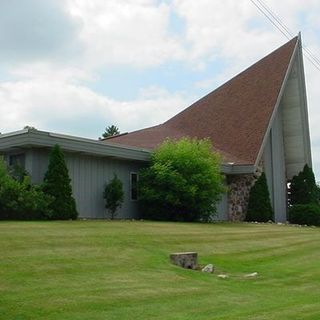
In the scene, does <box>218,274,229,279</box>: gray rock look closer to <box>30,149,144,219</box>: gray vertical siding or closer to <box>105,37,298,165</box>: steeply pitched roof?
<box>30,149,144,219</box>: gray vertical siding

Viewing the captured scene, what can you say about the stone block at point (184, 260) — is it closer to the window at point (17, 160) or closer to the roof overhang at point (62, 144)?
the roof overhang at point (62, 144)

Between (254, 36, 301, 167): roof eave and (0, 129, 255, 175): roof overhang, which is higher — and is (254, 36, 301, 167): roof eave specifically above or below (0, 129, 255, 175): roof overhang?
above

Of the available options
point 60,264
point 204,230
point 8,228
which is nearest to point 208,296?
point 60,264

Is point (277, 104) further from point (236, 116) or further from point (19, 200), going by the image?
point (19, 200)

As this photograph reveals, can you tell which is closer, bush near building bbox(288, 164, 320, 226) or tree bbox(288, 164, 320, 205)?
bush near building bbox(288, 164, 320, 226)

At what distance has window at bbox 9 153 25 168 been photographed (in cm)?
2187

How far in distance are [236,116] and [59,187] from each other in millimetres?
16137

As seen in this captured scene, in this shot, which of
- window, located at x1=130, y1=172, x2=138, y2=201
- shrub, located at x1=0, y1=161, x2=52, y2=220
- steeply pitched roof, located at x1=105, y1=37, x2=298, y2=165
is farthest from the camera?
steeply pitched roof, located at x1=105, y1=37, x2=298, y2=165

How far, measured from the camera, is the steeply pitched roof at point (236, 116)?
104 feet

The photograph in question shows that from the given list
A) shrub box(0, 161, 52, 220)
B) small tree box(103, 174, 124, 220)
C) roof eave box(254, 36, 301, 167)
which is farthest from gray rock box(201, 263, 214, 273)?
roof eave box(254, 36, 301, 167)

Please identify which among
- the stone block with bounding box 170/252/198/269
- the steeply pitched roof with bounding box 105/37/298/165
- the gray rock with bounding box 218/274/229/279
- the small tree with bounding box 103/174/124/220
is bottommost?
the gray rock with bounding box 218/274/229/279

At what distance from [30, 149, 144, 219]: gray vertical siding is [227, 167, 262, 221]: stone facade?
7.75 meters

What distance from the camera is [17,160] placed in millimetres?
22234

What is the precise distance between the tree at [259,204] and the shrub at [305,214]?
69.0 inches
